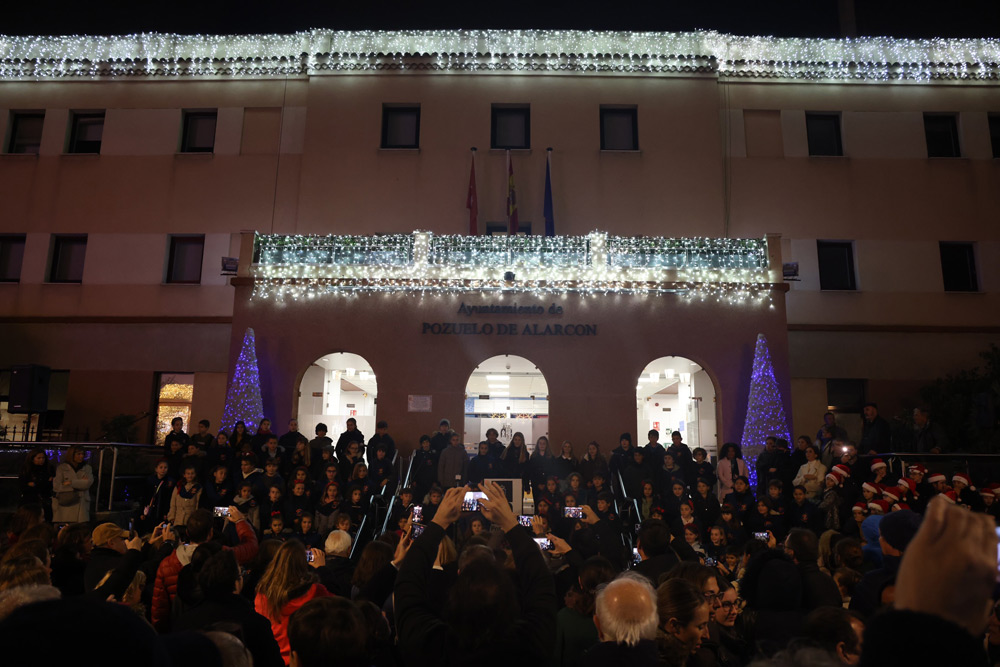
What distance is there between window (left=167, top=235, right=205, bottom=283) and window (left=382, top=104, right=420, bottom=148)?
→ 6.59 metres

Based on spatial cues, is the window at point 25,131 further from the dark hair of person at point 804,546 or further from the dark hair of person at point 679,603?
the dark hair of person at point 679,603

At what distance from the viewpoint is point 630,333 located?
18359 millimetres

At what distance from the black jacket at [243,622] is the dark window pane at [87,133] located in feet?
77.1

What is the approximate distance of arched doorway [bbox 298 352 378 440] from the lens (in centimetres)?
2130

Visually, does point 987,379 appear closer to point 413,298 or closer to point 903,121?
point 903,121

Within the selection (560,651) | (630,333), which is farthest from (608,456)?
(560,651)

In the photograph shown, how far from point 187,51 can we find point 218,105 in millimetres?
2015

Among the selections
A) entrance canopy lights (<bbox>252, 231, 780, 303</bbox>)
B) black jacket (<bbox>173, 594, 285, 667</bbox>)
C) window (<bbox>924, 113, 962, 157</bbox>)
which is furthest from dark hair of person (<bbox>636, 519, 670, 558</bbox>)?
window (<bbox>924, 113, 962, 157</bbox>)

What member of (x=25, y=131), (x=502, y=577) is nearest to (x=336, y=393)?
(x=25, y=131)

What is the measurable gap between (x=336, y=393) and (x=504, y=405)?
211 inches

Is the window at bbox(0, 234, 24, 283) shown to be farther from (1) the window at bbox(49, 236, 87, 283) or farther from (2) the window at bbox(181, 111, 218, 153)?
(2) the window at bbox(181, 111, 218, 153)

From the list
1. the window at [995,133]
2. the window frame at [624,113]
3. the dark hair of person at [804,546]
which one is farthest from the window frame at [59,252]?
the window at [995,133]

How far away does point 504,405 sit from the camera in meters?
22.6

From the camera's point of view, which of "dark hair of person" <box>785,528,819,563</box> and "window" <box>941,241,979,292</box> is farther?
"window" <box>941,241,979,292</box>
